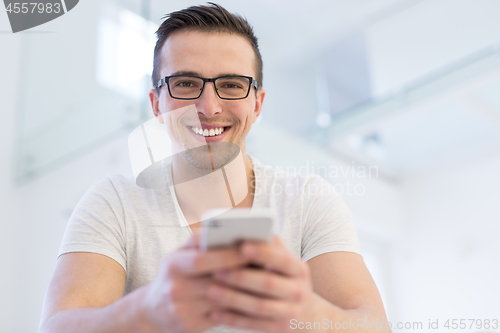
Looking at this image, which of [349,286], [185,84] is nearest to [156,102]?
[185,84]

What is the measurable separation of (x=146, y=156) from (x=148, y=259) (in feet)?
1.24

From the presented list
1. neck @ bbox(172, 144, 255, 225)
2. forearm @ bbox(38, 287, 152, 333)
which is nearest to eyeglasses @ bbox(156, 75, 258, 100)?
neck @ bbox(172, 144, 255, 225)

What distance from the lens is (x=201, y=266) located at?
52 centimetres

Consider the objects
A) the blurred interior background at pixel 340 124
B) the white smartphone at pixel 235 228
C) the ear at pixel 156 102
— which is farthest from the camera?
the blurred interior background at pixel 340 124

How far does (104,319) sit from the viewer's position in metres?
0.70

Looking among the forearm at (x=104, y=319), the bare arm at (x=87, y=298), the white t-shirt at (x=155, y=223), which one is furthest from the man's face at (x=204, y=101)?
the forearm at (x=104, y=319)

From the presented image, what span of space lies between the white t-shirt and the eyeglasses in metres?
0.25

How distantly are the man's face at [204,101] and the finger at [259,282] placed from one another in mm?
684

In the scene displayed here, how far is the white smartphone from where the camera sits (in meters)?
0.50

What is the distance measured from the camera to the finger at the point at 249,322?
0.55 metres

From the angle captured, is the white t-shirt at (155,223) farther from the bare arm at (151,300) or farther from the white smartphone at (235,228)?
the white smartphone at (235,228)

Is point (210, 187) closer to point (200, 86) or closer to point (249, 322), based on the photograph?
point (200, 86)

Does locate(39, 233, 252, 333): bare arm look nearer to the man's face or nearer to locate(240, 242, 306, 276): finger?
locate(240, 242, 306, 276): finger

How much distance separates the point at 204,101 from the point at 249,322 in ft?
2.47
